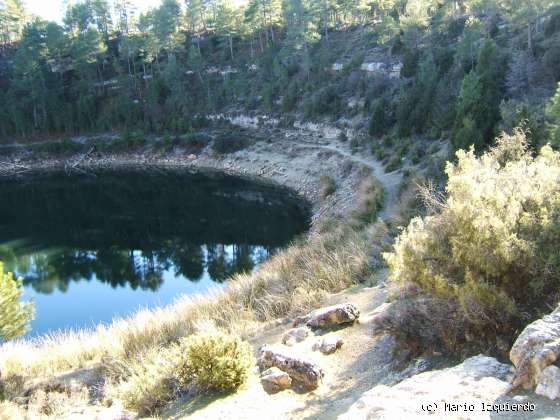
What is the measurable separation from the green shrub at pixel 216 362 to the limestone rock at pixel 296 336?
1.25 m

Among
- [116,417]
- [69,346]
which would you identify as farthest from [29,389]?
[116,417]

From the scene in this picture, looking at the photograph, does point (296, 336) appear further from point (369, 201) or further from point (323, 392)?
point (369, 201)

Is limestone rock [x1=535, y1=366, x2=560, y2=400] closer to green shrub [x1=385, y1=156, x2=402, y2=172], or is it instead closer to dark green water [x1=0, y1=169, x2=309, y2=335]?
dark green water [x1=0, y1=169, x2=309, y2=335]

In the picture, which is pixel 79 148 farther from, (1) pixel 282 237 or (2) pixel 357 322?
(2) pixel 357 322

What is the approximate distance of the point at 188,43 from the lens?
6228 centimetres

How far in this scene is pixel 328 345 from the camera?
24.1 feet

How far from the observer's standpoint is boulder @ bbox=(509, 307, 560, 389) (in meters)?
4.29

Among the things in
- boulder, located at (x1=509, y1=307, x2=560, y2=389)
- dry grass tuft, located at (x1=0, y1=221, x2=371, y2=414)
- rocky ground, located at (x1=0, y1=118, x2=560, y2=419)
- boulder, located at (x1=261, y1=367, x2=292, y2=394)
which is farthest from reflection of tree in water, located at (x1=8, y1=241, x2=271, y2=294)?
boulder, located at (x1=509, y1=307, x2=560, y2=389)

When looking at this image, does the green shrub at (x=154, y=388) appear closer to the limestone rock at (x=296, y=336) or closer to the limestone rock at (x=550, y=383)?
the limestone rock at (x=296, y=336)

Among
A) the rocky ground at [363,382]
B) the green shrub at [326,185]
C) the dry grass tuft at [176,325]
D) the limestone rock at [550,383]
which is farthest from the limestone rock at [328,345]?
the green shrub at [326,185]

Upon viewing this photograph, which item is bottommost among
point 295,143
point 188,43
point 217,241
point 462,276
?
point 217,241

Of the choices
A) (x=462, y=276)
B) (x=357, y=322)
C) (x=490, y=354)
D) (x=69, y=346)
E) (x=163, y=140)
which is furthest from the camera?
(x=163, y=140)

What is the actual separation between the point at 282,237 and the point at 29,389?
57.0ft

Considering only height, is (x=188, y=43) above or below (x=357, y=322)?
above
